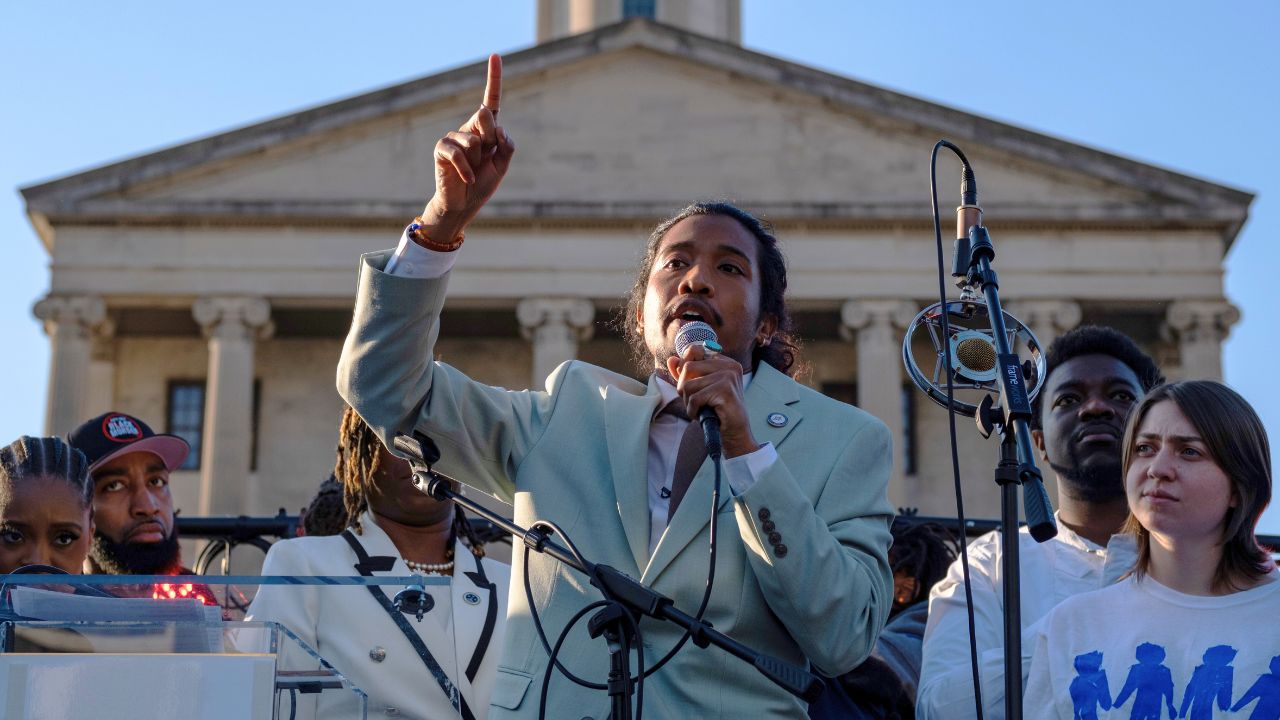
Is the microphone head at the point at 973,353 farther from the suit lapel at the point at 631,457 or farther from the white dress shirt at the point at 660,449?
the suit lapel at the point at 631,457

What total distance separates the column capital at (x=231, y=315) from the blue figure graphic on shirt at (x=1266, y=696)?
3099 cm

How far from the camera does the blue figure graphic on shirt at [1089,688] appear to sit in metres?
4.36

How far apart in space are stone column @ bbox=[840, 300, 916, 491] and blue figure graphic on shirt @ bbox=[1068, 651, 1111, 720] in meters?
27.5

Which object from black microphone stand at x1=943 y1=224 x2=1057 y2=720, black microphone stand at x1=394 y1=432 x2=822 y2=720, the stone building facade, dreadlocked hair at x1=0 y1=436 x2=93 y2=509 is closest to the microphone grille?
black microphone stand at x1=943 y1=224 x2=1057 y2=720

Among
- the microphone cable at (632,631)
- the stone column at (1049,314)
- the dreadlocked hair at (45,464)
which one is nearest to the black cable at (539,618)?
the microphone cable at (632,631)

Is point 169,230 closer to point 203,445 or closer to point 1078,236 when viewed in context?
point 203,445

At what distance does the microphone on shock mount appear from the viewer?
3352 millimetres

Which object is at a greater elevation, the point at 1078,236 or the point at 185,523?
the point at 1078,236

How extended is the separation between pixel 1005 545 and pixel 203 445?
3336 cm

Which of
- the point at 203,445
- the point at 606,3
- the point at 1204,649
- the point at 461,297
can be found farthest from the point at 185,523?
the point at 606,3

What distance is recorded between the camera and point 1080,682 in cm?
443

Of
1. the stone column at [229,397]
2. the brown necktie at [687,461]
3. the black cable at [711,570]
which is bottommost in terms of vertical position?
the black cable at [711,570]

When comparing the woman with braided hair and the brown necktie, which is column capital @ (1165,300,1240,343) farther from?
the brown necktie

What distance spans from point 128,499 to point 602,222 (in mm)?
27081
